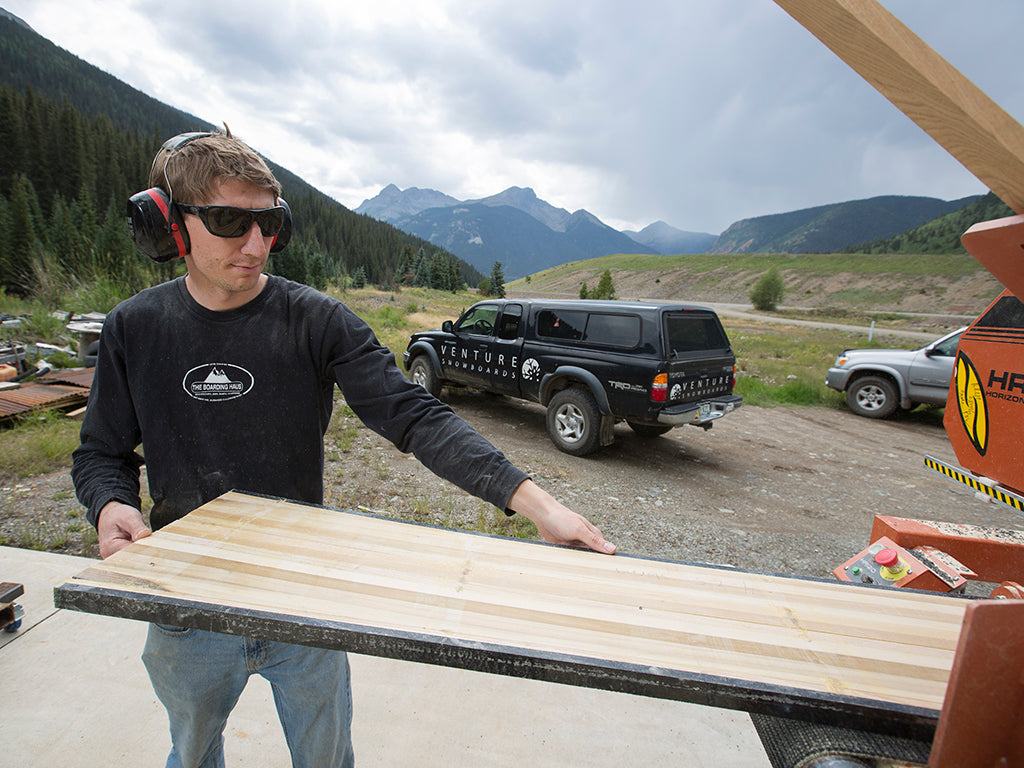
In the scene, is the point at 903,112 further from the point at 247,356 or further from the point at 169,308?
the point at 169,308

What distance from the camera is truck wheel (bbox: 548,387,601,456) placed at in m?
6.26

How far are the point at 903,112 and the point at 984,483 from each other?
2737 millimetres

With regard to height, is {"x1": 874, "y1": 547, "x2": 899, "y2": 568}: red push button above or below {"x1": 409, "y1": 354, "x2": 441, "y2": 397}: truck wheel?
above

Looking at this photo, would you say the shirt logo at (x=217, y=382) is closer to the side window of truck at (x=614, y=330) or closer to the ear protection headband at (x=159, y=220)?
the ear protection headband at (x=159, y=220)

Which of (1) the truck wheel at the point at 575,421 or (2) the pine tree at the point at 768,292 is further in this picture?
(2) the pine tree at the point at 768,292

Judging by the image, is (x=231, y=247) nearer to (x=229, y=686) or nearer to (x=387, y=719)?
(x=229, y=686)

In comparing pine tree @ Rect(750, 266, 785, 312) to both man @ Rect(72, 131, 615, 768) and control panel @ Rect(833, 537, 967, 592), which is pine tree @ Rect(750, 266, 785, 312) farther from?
man @ Rect(72, 131, 615, 768)

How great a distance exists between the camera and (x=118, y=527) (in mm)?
1472

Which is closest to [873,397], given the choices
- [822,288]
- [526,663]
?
[526,663]

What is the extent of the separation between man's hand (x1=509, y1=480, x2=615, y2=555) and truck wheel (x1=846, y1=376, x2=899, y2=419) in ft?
35.4

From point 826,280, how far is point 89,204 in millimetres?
89726

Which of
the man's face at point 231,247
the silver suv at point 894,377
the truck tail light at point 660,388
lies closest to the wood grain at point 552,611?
the man's face at point 231,247

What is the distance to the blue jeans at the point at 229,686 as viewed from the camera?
1461 mm

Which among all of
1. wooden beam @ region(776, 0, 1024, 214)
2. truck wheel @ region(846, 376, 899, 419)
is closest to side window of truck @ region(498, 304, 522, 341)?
wooden beam @ region(776, 0, 1024, 214)
